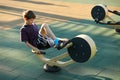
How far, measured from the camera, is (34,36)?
4695 mm

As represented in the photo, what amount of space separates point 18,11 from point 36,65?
17.0ft

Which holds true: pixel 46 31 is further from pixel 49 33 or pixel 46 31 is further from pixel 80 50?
pixel 80 50

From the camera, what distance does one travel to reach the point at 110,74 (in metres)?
4.63

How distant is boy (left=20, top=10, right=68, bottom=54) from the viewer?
4.51 meters

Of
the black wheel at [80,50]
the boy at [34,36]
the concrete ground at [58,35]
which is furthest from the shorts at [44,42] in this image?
the black wheel at [80,50]

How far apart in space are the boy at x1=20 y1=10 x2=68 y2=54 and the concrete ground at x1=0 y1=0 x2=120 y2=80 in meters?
0.48

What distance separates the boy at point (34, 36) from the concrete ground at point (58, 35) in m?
0.48

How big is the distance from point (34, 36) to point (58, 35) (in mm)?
2332

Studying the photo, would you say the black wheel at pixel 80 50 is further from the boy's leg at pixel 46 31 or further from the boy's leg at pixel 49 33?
the boy's leg at pixel 46 31

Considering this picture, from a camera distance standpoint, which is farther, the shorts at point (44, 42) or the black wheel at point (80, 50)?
the shorts at point (44, 42)

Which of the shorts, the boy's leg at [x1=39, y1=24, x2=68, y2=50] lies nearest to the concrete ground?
the shorts

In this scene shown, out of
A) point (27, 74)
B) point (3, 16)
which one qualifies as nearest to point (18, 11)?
point (3, 16)

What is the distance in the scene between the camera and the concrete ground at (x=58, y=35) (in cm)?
463

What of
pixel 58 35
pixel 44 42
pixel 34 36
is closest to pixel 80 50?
pixel 44 42
